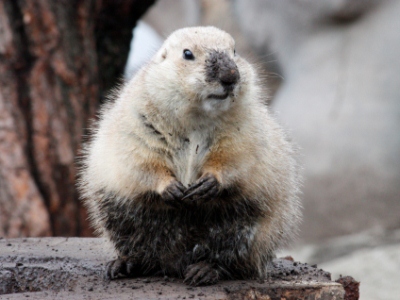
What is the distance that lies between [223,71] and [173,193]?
77 cm

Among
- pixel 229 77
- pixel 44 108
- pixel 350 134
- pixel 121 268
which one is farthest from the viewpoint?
pixel 350 134

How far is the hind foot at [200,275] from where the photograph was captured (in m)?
4.18

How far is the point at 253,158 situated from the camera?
14.2 ft

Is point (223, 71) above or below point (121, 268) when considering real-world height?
above

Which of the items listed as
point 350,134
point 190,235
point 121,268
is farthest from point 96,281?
point 350,134

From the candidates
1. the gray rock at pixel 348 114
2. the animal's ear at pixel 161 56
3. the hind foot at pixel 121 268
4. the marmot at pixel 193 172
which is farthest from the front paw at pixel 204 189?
the gray rock at pixel 348 114

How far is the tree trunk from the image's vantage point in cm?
717

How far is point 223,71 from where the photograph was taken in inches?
159

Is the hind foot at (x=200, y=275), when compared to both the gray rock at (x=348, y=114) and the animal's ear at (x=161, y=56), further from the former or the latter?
the gray rock at (x=348, y=114)

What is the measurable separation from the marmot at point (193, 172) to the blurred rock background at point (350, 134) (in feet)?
15.2

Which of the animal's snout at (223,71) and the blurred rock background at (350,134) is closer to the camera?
the animal's snout at (223,71)

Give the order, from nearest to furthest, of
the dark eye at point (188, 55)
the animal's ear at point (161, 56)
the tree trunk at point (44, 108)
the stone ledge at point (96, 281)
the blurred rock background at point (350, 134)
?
the stone ledge at point (96, 281), the dark eye at point (188, 55), the animal's ear at point (161, 56), the tree trunk at point (44, 108), the blurred rock background at point (350, 134)

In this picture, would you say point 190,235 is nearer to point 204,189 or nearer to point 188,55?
point 204,189

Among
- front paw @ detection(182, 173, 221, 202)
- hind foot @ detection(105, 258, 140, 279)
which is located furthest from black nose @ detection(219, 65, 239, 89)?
hind foot @ detection(105, 258, 140, 279)
